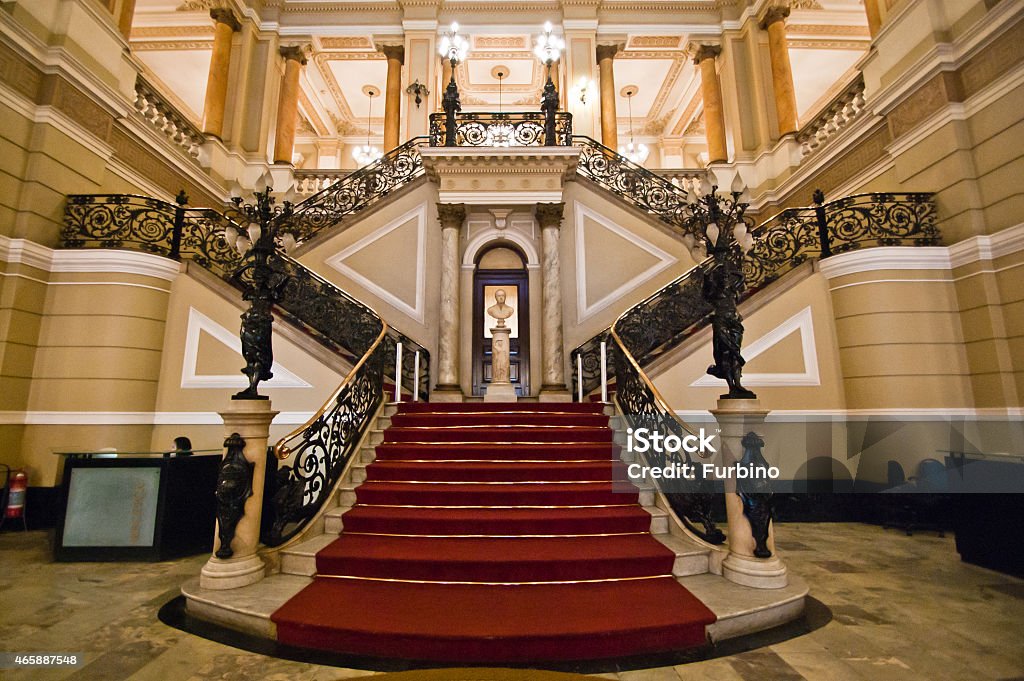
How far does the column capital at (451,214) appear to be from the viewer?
7.91 metres

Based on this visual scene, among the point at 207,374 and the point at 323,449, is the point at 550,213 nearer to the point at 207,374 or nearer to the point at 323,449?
the point at 323,449

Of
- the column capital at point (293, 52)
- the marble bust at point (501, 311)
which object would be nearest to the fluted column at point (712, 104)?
the marble bust at point (501, 311)

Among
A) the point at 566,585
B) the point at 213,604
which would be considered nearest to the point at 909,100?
the point at 566,585

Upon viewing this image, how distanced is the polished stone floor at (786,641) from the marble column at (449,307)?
159 inches

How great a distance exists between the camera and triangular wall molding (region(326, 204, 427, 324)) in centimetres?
800

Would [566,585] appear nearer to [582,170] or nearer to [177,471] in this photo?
[177,471]

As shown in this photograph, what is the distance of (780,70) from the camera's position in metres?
10.5

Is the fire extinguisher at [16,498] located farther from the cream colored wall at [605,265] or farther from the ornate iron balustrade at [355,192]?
the cream colored wall at [605,265]

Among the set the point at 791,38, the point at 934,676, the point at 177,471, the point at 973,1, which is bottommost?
the point at 934,676

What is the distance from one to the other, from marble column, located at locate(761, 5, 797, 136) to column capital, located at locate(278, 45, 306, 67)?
11786 mm

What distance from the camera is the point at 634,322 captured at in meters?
6.60

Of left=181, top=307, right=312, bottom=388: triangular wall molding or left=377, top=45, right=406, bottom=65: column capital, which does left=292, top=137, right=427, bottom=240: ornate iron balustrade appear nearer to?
left=181, top=307, right=312, bottom=388: triangular wall molding

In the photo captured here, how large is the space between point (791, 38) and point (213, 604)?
58.2ft

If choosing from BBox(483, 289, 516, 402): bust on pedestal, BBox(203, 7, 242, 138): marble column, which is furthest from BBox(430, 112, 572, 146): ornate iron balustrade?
BBox(203, 7, 242, 138): marble column
